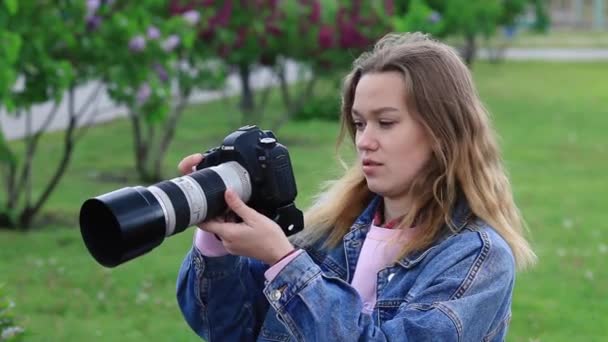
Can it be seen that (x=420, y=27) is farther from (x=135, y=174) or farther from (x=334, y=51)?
(x=135, y=174)

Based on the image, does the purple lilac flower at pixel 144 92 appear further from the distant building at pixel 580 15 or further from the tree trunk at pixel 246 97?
the distant building at pixel 580 15

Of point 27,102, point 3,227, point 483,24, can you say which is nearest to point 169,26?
point 27,102

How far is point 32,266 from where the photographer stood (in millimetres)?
6574

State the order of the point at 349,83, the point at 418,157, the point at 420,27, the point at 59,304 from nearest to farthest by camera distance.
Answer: the point at 418,157 < the point at 349,83 < the point at 59,304 < the point at 420,27

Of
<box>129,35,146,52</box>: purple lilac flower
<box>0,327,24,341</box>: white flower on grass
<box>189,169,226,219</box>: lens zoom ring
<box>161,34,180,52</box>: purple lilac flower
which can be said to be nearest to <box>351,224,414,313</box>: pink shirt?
<box>189,169,226,219</box>: lens zoom ring

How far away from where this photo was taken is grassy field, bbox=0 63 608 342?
5.33 m

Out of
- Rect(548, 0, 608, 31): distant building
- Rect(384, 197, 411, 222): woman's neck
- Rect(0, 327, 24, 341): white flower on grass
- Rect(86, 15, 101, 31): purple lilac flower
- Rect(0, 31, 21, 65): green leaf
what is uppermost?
Rect(384, 197, 411, 222): woman's neck

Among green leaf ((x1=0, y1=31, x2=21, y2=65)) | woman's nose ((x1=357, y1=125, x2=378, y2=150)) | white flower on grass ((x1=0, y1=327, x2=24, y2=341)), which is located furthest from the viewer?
green leaf ((x1=0, y1=31, x2=21, y2=65))

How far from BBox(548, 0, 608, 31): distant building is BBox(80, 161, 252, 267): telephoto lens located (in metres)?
56.2

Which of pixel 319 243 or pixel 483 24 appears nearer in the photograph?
pixel 319 243

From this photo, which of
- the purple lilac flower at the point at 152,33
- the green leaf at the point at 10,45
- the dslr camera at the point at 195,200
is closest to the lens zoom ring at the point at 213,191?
the dslr camera at the point at 195,200

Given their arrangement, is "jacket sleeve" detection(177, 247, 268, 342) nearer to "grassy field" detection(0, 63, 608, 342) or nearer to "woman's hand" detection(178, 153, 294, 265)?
"woman's hand" detection(178, 153, 294, 265)

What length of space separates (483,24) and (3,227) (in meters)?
16.3

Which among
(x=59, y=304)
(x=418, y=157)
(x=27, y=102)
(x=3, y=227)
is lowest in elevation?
(x=3, y=227)
